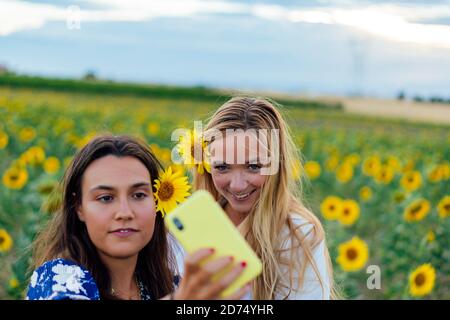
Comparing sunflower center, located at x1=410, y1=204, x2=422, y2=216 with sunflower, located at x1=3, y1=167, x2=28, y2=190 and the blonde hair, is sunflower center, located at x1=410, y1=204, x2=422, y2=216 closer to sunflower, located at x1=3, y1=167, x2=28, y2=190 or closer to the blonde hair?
the blonde hair

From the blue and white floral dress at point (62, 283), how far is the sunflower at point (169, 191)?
0.98 feet

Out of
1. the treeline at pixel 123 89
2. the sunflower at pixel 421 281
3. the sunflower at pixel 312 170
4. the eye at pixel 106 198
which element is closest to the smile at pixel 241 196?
the eye at pixel 106 198

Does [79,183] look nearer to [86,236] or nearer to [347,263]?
[86,236]

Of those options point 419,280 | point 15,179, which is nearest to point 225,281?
point 419,280

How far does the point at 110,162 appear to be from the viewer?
1.69 meters

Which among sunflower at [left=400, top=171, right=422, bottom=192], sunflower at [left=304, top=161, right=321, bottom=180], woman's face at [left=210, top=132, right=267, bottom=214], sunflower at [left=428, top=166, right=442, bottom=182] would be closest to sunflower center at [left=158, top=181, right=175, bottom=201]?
woman's face at [left=210, top=132, right=267, bottom=214]

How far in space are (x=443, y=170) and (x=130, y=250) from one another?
4.29 m

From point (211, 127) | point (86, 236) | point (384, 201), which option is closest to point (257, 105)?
point (211, 127)

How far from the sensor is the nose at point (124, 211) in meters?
1.57

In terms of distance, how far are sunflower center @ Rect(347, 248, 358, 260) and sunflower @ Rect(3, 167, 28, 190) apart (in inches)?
88.1

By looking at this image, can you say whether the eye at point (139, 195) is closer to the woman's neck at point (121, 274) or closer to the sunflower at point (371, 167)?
the woman's neck at point (121, 274)

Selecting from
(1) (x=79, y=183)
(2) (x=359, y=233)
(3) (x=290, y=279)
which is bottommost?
(3) (x=290, y=279)

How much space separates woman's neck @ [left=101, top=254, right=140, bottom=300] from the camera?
1747 millimetres

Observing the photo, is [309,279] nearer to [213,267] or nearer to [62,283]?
[62,283]
